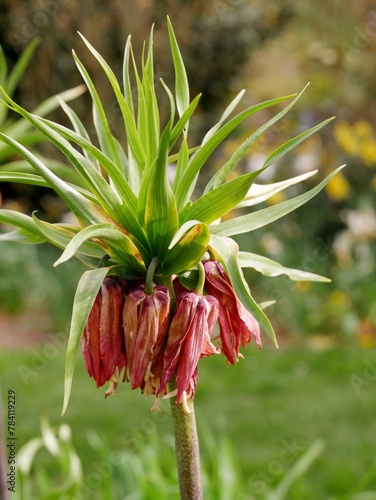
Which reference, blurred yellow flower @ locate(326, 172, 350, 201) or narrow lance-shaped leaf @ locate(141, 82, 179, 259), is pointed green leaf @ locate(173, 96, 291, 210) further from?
blurred yellow flower @ locate(326, 172, 350, 201)

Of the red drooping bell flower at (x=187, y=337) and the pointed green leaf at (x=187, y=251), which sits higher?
the pointed green leaf at (x=187, y=251)

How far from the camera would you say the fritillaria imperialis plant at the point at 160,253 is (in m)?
0.97

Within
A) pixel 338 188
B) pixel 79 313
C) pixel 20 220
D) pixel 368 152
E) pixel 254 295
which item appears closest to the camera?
pixel 79 313

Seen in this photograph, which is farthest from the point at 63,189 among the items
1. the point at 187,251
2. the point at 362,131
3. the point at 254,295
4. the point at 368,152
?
the point at 362,131

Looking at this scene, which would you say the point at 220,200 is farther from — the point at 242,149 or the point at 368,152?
the point at 368,152

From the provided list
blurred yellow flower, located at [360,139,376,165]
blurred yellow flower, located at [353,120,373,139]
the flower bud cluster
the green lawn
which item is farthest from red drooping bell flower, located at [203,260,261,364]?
blurred yellow flower, located at [353,120,373,139]

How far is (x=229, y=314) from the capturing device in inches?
41.8

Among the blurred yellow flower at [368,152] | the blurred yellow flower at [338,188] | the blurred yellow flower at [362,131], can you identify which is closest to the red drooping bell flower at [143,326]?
the blurred yellow flower at [338,188]

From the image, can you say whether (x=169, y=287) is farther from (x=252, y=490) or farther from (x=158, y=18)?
(x=158, y=18)

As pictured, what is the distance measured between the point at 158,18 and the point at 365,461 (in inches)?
180

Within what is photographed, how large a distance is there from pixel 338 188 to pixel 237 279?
16.8 feet

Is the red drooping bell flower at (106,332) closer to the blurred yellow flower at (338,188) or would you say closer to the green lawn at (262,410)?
the green lawn at (262,410)

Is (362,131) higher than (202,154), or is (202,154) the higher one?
(362,131)

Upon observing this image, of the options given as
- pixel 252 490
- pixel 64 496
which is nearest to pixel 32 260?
pixel 252 490
